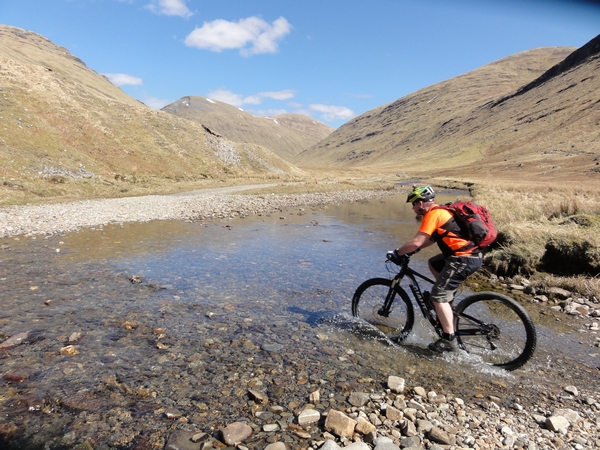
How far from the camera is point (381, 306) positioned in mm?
8117

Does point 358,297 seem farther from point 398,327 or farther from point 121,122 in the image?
point 121,122

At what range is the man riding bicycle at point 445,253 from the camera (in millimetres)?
6129

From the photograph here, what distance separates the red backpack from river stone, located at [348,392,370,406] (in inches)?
120

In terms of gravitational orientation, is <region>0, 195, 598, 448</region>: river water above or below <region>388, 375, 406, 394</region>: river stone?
below

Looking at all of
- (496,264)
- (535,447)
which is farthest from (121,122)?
(535,447)

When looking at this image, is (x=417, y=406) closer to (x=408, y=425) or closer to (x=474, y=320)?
(x=408, y=425)

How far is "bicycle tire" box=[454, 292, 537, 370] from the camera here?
6.33 metres

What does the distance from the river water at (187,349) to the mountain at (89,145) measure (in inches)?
852

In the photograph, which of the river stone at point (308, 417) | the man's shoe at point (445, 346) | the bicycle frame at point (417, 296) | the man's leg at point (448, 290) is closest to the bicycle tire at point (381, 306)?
the bicycle frame at point (417, 296)

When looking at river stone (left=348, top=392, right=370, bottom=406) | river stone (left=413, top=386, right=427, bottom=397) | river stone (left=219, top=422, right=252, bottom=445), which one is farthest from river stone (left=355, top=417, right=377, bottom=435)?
river stone (left=219, top=422, right=252, bottom=445)

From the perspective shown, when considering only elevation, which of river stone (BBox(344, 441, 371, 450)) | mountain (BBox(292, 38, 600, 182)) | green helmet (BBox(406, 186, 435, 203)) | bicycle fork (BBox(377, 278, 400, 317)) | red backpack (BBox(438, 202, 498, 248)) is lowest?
river stone (BBox(344, 441, 371, 450))

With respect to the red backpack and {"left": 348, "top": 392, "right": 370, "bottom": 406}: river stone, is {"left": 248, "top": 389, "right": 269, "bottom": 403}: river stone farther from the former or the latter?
the red backpack

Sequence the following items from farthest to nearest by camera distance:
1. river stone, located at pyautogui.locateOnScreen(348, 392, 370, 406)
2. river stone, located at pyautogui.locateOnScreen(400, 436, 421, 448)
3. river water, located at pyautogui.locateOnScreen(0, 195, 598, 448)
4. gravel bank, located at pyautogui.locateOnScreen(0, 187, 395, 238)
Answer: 1. gravel bank, located at pyautogui.locateOnScreen(0, 187, 395, 238)
2. river stone, located at pyautogui.locateOnScreen(348, 392, 370, 406)
3. river water, located at pyautogui.locateOnScreen(0, 195, 598, 448)
4. river stone, located at pyautogui.locateOnScreen(400, 436, 421, 448)

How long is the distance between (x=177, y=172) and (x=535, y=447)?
56745mm
